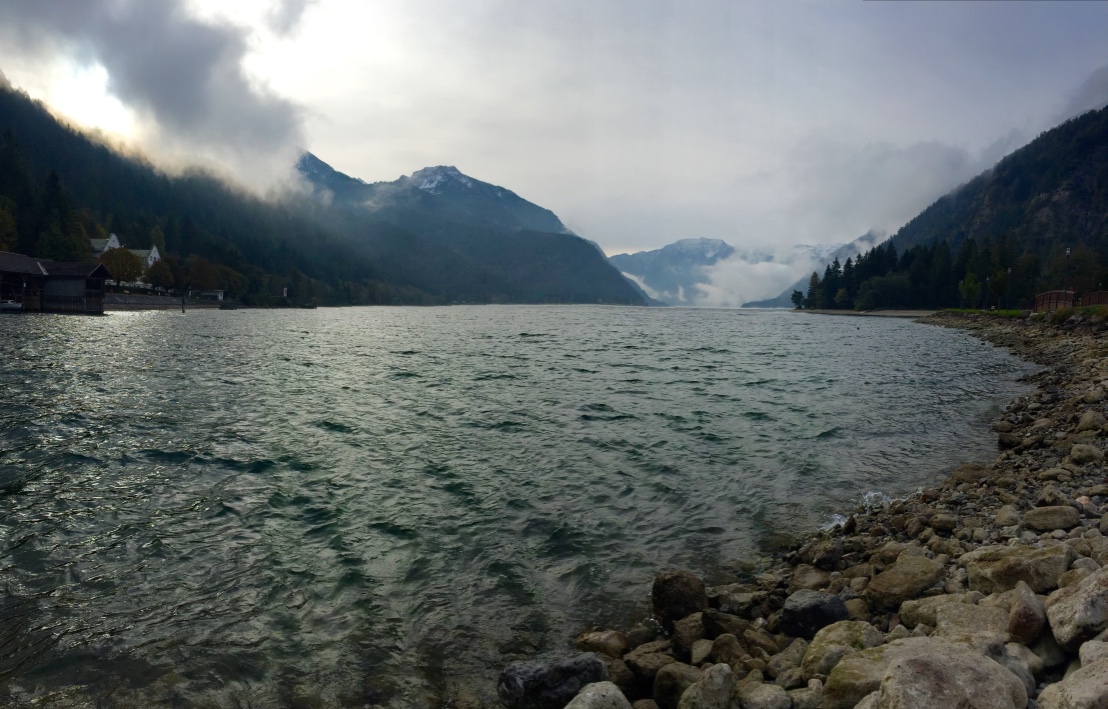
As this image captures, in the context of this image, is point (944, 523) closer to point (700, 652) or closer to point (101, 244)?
point (700, 652)

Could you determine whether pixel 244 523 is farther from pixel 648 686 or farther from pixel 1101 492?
pixel 1101 492

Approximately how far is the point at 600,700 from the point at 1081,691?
172 inches

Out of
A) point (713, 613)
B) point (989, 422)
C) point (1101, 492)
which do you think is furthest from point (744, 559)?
point (989, 422)

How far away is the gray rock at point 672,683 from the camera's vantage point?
7.38 metres

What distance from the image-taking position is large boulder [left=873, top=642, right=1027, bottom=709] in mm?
4852

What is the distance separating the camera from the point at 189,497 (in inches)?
590

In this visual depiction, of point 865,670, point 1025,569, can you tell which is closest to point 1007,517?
point 1025,569

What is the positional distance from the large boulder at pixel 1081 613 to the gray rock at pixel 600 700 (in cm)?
461

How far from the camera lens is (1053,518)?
10781mm

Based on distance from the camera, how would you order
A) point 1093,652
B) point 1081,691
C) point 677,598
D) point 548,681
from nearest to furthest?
point 1081,691 < point 1093,652 < point 548,681 < point 677,598

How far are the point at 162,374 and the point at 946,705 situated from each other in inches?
1685

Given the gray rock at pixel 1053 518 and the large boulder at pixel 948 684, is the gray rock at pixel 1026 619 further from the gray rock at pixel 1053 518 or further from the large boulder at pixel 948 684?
the gray rock at pixel 1053 518

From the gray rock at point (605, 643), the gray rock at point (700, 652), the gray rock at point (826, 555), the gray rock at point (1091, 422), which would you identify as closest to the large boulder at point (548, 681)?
the gray rock at point (605, 643)

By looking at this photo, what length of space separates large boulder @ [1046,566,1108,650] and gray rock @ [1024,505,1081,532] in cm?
539
